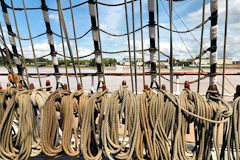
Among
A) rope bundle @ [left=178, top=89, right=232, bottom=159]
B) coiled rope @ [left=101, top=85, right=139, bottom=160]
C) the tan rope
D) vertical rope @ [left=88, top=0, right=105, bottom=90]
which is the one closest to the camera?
rope bundle @ [left=178, top=89, right=232, bottom=159]

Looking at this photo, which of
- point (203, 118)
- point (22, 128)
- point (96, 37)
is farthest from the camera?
point (96, 37)

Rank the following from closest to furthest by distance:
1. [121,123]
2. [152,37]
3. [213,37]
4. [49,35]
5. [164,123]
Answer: [164,123], [121,123], [213,37], [152,37], [49,35]

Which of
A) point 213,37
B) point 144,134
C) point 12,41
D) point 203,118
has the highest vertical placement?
point 12,41

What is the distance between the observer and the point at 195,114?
80.4 inches

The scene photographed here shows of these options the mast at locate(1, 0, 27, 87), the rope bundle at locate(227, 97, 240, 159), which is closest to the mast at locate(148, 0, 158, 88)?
the rope bundle at locate(227, 97, 240, 159)

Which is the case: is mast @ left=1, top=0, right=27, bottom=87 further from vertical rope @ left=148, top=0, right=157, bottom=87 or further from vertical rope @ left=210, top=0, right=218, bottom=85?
vertical rope @ left=210, top=0, right=218, bottom=85

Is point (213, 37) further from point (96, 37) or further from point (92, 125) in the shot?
point (92, 125)

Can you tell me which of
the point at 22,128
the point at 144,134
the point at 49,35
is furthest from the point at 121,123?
the point at 49,35

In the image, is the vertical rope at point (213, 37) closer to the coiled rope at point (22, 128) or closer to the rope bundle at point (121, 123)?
the rope bundle at point (121, 123)

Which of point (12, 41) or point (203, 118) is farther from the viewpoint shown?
point (12, 41)

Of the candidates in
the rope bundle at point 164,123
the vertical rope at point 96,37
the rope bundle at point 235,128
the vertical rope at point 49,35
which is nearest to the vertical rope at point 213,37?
the rope bundle at point 235,128

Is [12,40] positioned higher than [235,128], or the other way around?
[12,40]

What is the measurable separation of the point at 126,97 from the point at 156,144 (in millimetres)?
450

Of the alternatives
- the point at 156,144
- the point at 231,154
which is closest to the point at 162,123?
the point at 156,144
